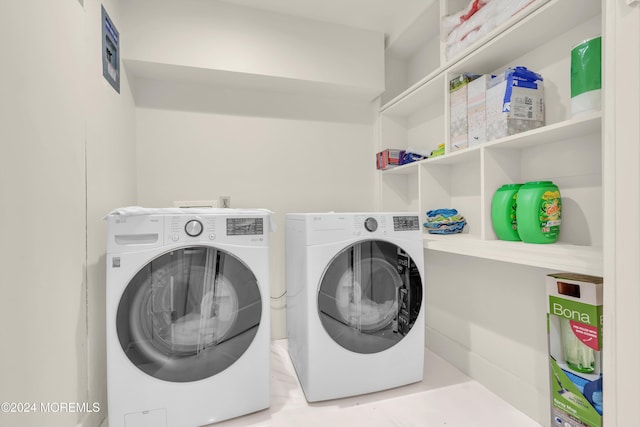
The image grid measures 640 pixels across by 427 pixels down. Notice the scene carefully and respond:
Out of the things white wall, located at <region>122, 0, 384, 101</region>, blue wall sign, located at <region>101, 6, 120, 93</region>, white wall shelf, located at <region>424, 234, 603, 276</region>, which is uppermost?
white wall, located at <region>122, 0, 384, 101</region>

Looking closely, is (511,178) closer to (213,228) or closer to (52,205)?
(213,228)

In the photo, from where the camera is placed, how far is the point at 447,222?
1.68 metres

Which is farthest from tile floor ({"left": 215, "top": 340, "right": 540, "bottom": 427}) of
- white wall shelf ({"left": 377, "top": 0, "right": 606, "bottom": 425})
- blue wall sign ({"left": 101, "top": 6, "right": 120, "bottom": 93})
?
blue wall sign ({"left": 101, "top": 6, "right": 120, "bottom": 93})

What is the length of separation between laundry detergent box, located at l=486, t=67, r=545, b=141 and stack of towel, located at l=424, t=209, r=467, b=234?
1.76 ft

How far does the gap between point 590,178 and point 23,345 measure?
6.28 feet

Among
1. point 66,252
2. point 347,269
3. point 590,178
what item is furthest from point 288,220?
point 590,178

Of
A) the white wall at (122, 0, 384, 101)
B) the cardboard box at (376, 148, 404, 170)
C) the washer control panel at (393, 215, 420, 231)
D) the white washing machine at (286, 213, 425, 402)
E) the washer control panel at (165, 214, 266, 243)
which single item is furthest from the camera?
the cardboard box at (376, 148, 404, 170)

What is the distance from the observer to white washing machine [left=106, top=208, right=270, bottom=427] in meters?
1.13

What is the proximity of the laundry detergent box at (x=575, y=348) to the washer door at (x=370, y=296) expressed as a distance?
0.53 m

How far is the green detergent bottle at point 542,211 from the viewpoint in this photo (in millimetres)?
1113

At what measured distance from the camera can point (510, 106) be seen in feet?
3.93

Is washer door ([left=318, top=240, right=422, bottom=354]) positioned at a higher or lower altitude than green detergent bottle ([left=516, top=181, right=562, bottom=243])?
lower

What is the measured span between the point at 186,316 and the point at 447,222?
140 centimetres

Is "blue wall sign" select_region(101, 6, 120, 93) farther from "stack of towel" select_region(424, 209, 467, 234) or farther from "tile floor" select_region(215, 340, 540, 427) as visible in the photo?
"stack of towel" select_region(424, 209, 467, 234)
